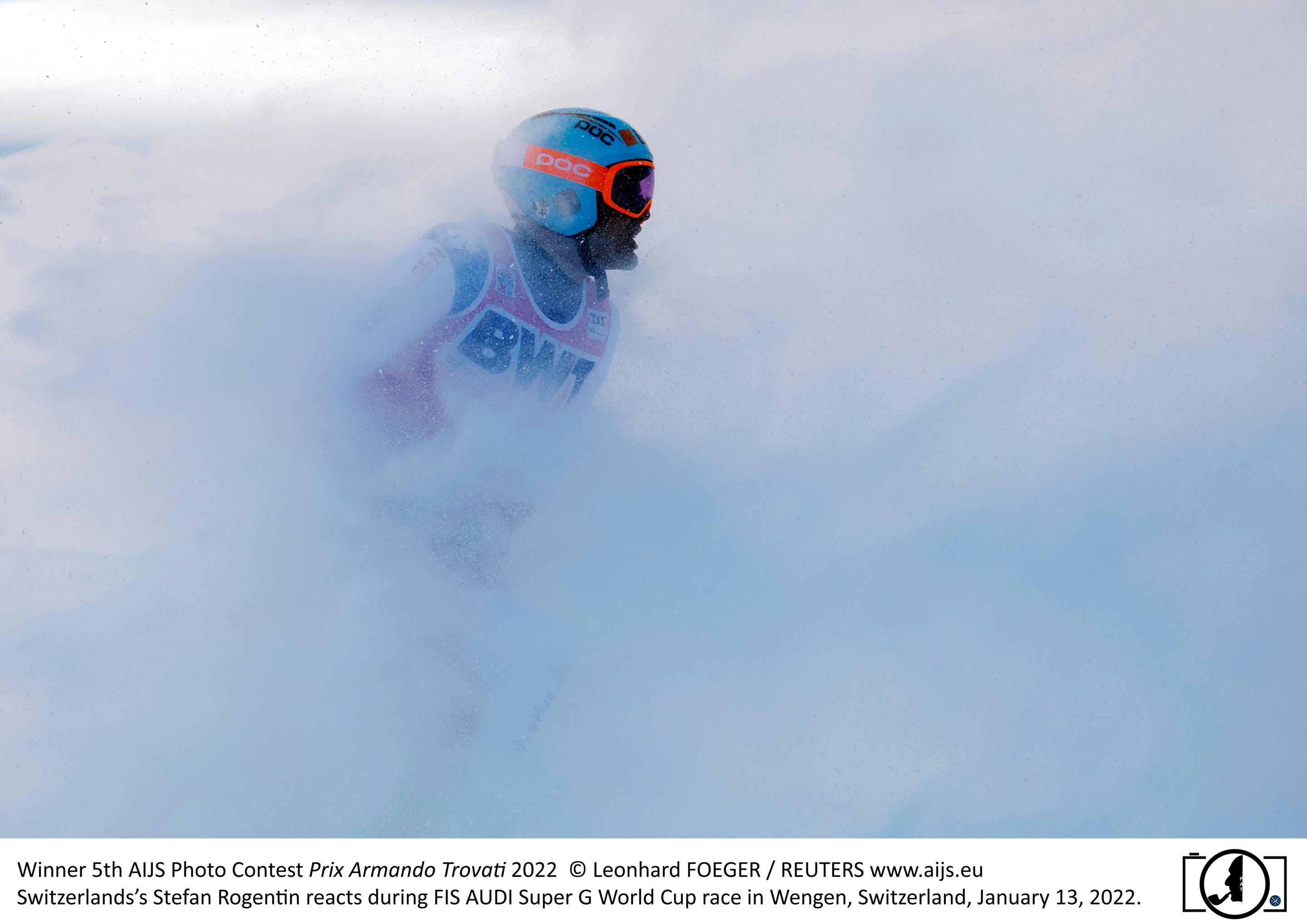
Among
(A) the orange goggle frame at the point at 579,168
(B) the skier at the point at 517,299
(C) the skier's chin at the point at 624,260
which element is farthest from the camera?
(C) the skier's chin at the point at 624,260

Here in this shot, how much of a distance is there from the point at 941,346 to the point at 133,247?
4044 mm

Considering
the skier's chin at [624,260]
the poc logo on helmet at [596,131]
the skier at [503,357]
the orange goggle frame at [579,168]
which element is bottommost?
the skier at [503,357]

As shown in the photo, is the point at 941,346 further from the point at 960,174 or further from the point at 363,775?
the point at 363,775

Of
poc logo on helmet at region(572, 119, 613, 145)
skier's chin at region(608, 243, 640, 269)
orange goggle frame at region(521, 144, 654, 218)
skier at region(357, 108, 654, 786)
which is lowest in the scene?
skier at region(357, 108, 654, 786)

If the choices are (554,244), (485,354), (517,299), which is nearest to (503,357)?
(485,354)

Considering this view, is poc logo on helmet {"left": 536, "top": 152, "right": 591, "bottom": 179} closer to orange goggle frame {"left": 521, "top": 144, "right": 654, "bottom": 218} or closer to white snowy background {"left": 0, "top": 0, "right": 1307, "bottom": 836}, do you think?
orange goggle frame {"left": 521, "top": 144, "right": 654, "bottom": 218}

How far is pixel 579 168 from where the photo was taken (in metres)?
3.69

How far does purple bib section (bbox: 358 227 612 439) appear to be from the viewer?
3.57 m

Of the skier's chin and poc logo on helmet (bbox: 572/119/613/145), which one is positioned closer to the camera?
poc logo on helmet (bbox: 572/119/613/145)

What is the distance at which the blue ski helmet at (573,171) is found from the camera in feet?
12.1

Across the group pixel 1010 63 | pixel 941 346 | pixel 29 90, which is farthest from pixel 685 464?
pixel 29 90

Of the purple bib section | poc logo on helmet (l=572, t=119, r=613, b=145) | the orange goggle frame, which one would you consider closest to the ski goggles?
the orange goggle frame

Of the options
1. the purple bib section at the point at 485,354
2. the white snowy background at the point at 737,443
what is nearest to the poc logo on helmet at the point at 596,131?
the purple bib section at the point at 485,354

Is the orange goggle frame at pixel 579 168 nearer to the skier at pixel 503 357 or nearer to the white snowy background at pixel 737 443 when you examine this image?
the skier at pixel 503 357
